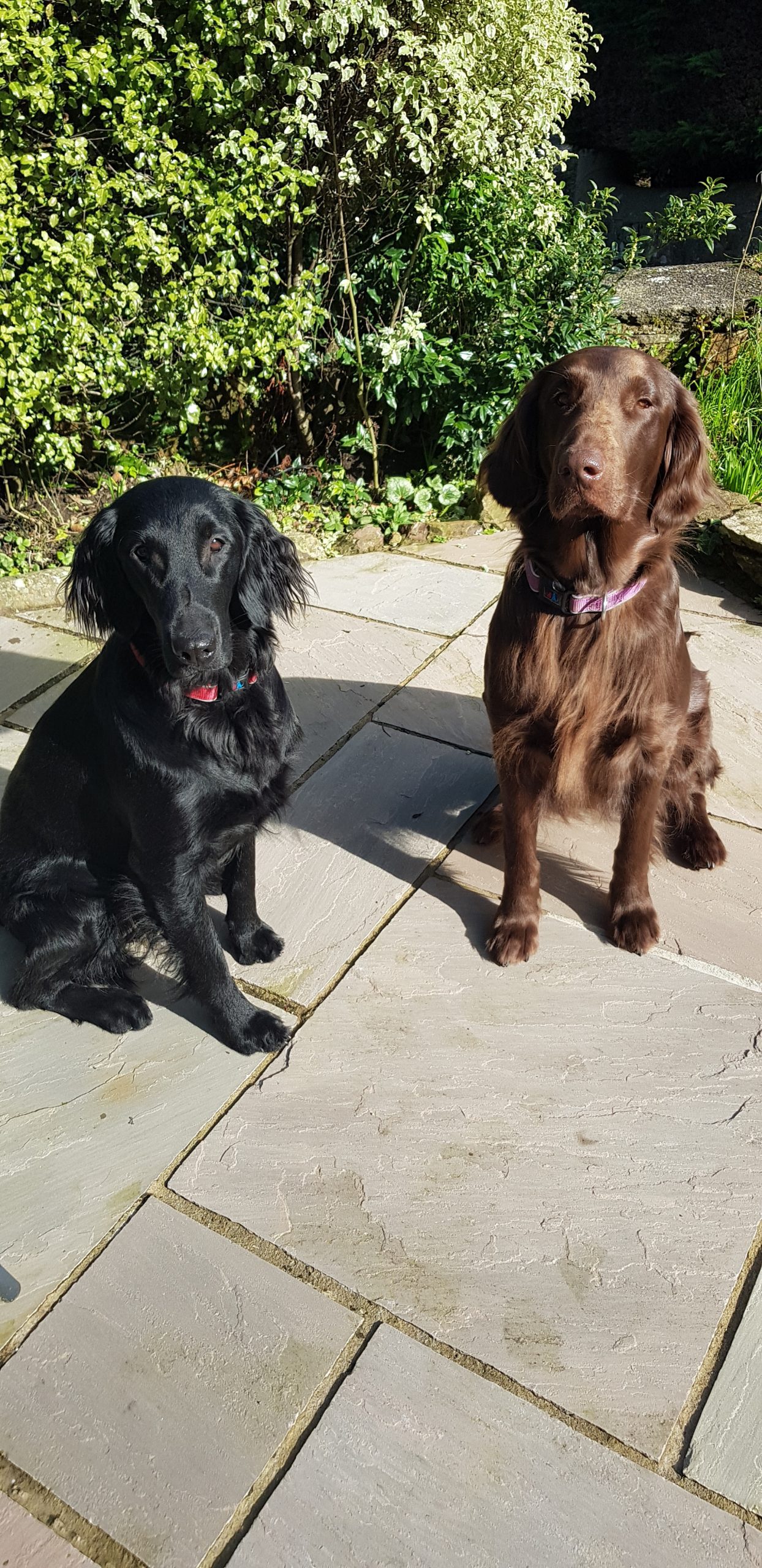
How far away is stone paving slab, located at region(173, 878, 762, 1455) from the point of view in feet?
5.47

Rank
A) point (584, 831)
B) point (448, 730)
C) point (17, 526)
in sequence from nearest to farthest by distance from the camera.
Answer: point (584, 831)
point (448, 730)
point (17, 526)

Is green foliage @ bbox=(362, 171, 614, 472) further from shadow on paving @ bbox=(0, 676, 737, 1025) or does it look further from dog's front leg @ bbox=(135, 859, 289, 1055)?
dog's front leg @ bbox=(135, 859, 289, 1055)

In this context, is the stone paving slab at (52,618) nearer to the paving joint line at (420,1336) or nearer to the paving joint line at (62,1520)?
the paving joint line at (420,1336)

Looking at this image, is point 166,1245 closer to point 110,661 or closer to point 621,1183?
point 621,1183

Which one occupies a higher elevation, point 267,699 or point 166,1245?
point 267,699

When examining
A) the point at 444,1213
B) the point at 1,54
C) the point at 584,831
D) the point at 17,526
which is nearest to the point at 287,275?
the point at 1,54

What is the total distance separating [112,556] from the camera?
195 cm


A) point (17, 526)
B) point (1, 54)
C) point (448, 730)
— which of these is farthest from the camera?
point (17, 526)

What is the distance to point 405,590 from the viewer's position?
4.19 meters

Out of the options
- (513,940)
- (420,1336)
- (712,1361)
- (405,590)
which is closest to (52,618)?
(405,590)

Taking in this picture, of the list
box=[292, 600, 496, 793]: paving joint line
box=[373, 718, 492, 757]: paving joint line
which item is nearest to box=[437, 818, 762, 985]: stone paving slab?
box=[373, 718, 492, 757]: paving joint line

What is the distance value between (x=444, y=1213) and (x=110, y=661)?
132 centimetres

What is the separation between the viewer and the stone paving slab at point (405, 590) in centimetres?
397

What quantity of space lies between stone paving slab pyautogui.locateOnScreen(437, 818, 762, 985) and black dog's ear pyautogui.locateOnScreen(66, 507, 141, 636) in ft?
3.92
